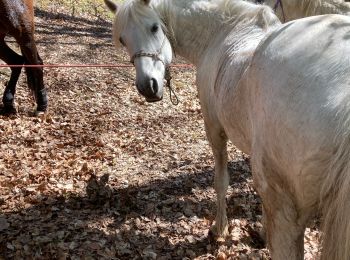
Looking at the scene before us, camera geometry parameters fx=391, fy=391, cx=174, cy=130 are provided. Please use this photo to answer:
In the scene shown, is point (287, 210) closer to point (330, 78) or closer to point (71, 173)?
point (330, 78)

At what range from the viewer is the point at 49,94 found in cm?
675

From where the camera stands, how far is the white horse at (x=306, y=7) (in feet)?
14.4

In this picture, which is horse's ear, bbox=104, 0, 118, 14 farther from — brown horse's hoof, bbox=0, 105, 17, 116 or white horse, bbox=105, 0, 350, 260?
brown horse's hoof, bbox=0, 105, 17, 116

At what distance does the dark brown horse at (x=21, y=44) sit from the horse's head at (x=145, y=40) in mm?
3078

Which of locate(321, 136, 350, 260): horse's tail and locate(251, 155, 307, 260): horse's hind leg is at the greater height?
locate(321, 136, 350, 260): horse's tail

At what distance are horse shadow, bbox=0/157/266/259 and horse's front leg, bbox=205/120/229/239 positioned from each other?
15cm

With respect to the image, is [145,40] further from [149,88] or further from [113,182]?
[113,182]

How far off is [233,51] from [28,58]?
4154 millimetres

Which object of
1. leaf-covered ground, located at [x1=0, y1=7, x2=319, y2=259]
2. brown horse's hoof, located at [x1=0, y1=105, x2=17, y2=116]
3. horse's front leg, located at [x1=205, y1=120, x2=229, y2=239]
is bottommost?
brown horse's hoof, located at [x1=0, y1=105, x2=17, y2=116]

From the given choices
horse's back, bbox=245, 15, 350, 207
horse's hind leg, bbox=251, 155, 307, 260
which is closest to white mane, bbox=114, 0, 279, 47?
horse's back, bbox=245, 15, 350, 207

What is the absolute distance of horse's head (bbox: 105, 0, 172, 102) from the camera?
314 cm

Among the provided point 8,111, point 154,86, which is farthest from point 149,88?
point 8,111

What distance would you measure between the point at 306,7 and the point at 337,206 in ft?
11.4

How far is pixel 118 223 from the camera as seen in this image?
150 inches
